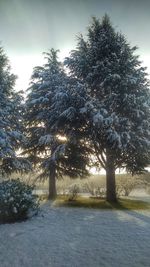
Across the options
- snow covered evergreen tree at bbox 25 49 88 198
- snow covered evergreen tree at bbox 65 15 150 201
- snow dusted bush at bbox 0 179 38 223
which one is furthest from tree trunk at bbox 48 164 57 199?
snow dusted bush at bbox 0 179 38 223

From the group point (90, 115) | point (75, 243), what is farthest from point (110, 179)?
point (75, 243)

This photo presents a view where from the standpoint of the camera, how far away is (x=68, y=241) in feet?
21.9

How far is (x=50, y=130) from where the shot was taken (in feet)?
57.8

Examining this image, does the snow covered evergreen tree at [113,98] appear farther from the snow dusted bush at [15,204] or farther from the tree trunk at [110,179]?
the snow dusted bush at [15,204]

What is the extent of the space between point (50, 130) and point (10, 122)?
2813 mm

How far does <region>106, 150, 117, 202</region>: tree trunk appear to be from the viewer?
1588 cm

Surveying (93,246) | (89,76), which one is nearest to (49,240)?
(93,246)

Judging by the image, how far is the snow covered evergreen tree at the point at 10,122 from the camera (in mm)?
16663

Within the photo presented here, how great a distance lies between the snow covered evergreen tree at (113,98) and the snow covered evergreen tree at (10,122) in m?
4.54

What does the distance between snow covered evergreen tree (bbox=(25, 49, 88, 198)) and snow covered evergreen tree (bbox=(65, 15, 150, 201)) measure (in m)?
1.64

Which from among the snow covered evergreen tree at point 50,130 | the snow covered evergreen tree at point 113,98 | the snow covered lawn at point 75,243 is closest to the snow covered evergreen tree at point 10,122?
the snow covered evergreen tree at point 50,130

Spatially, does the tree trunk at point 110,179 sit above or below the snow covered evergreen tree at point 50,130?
below

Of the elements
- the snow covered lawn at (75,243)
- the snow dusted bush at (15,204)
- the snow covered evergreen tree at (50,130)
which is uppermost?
the snow covered evergreen tree at (50,130)

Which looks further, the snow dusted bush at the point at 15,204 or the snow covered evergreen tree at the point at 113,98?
the snow covered evergreen tree at the point at 113,98
